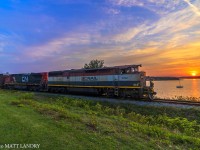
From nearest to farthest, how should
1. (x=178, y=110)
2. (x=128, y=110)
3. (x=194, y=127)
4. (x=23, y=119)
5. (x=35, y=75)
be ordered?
(x=23, y=119)
(x=194, y=127)
(x=178, y=110)
(x=128, y=110)
(x=35, y=75)

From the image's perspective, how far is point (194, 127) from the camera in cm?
1293

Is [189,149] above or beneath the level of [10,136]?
beneath

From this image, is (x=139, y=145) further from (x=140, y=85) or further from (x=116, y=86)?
(x=116, y=86)

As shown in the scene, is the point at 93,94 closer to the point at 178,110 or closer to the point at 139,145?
the point at 178,110

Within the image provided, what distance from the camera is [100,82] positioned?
2805cm

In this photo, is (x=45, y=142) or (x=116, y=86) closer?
(x=45, y=142)

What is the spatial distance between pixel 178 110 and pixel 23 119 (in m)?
11.9

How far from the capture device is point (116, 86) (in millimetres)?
25953

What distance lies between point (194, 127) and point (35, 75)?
1379 inches

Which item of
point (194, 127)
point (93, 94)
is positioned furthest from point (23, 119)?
point (93, 94)

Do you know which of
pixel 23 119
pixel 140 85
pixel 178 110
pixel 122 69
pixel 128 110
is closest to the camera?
pixel 23 119

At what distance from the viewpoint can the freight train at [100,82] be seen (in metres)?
24.0

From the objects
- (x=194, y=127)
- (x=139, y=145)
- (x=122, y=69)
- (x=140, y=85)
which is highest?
(x=122, y=69)

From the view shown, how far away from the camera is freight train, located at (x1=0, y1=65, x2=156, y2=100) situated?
944 inches
